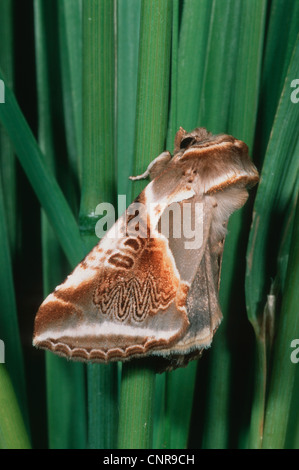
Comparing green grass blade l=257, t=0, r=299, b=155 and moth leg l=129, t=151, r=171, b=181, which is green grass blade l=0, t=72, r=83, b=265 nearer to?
moth leg l=129, t=151, r=171, b=181

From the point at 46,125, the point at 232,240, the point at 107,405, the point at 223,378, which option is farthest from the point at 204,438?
the point at 46,125

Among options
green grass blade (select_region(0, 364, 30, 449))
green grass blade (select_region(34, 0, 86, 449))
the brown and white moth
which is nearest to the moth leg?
the brown and white moth

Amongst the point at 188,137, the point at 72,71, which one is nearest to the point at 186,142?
the point at 188,137

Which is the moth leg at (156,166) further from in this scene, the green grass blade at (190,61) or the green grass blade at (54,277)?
the green grass blade at (54,277)

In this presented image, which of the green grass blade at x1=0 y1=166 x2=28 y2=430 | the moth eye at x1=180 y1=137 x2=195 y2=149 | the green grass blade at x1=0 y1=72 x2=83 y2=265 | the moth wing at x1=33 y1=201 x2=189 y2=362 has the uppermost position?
the moth eye at x1=180 y1=137 x2=195 y2=149

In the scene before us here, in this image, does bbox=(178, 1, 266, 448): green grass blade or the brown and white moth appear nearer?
the brown and white moth

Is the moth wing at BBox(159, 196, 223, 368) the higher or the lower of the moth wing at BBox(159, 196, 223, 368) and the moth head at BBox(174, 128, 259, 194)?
the lower

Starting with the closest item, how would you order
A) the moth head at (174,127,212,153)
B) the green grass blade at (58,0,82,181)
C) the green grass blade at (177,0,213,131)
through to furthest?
the moth head at (174,127,212,153), the green grass blade at (177,0,213,131), the green grass blade at (58,0,82,181)

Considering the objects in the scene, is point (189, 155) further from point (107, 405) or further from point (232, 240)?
point (107, 405)
